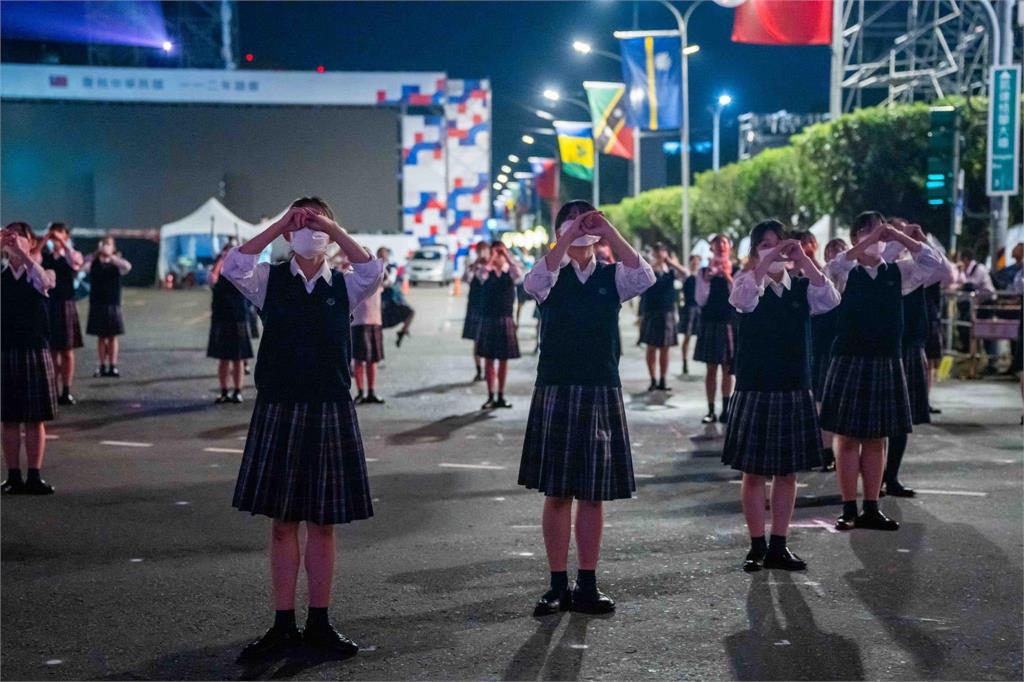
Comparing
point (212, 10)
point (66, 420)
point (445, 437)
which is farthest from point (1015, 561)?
point (212, 10)

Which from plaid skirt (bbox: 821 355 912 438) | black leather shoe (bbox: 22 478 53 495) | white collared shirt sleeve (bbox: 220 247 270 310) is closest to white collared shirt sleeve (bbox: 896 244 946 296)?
plaid skirt (bbox: 821 355 912 438)

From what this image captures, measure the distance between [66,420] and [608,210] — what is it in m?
51.3

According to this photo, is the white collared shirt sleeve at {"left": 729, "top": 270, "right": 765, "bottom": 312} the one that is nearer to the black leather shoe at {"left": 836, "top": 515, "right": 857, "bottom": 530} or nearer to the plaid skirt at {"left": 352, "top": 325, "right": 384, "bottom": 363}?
the black leather shoe at {"left": 836, "top": 515, "right": 857, "bottom": 530}

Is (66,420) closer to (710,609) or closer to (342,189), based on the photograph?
(710,609)

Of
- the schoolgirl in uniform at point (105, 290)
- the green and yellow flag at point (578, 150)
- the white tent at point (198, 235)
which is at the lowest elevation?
the schoolgirl in uniform at point (105, 290)

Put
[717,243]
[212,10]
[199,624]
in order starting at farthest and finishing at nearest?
[212,10] → [717,243] → [199,624]

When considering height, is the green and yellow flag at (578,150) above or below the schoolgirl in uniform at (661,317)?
above

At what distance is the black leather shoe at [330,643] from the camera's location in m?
5.54

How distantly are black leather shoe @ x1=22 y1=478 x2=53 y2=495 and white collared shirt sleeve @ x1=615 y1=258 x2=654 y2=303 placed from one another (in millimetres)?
4972

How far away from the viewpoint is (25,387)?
9055 mm

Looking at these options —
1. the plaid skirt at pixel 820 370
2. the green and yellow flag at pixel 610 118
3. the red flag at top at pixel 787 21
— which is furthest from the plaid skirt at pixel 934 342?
the green and yellow flag at pixel 610 118

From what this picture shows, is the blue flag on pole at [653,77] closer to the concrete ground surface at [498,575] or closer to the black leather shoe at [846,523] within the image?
the concrete ground surface at [498,575]

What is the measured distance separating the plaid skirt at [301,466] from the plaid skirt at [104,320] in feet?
41.4

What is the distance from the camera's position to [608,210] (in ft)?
209
